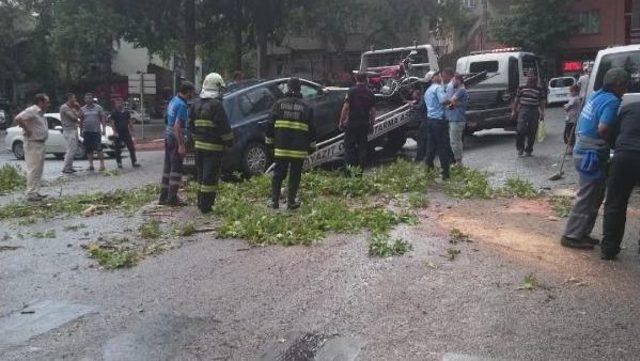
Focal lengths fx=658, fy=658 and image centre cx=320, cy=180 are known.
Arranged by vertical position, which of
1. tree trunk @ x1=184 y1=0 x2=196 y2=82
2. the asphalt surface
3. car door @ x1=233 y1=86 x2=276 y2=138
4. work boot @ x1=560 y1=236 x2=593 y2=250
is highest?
tree trunk @ x1=184 y1=0 x2=196 y2=82

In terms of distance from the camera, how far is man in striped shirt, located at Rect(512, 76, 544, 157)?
12320 millimetres

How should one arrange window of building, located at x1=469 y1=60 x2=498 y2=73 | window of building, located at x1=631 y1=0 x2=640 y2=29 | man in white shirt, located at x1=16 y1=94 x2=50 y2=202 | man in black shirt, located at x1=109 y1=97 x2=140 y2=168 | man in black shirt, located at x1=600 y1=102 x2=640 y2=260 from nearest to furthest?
man in black shirt, located at x1=600 y1=102 x2=640 y2=260, window of building, located at x1=631 y1=0 x2=640 y2=29, man in white shirt, located at x1=16 y1=94 x2=50 y2=202, man in black shirt, located at x1=109 y1=97 x2=140 y2=168, window of building, located at x1=469 y1=60 x2=498 y2=73

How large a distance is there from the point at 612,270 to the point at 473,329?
5.87 ft

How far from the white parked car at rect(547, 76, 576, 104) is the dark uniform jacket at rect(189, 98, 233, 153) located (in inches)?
931

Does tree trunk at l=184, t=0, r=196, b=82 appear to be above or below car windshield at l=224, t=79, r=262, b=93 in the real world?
above

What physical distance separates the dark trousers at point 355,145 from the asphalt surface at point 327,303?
129 inches

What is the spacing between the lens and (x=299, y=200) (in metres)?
8.83

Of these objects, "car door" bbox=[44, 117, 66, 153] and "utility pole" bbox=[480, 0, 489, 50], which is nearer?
"car door" bbox=[44, 117, 66, 153]

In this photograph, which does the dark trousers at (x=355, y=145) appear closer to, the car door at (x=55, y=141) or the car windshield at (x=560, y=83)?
the car door at (x=55, y=141)

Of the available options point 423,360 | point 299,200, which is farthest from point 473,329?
point 299,200

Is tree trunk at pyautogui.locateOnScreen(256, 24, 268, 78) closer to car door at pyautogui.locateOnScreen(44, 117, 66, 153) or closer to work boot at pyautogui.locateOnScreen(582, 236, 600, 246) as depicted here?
car door at pyautogui.locateOnScreen(44, 117, 66, 153)

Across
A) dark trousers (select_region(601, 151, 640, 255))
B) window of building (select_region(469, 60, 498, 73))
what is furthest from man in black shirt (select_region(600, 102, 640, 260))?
window of building (select_region(469, 60, 498, 73))

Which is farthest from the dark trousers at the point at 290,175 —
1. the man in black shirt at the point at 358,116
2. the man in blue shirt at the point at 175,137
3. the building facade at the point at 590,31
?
the building facade at the point at 590,31

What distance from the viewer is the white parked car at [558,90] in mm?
29203
